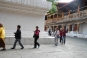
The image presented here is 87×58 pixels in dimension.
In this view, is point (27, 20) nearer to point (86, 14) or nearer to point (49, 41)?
point (49, 41)

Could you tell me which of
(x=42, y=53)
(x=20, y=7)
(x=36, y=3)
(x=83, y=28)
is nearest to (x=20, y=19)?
(x=20, y=7)

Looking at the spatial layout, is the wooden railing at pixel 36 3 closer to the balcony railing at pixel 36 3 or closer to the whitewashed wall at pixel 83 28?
the balcony railing at pixel 36 3

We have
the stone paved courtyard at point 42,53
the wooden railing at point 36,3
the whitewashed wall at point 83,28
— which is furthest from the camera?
the whitewashed wall at point 83,28

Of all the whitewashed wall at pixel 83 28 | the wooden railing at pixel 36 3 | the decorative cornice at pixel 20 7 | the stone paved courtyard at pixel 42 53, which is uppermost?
the wooden railing at pixel 36 3

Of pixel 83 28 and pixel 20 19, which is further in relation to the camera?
pixel 83 28

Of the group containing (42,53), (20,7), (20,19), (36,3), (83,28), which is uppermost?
(36,3)

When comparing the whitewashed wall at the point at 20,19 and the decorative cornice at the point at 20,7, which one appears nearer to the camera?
the decorative cornice at the point at 20,7

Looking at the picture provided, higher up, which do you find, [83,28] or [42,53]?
[83,28]

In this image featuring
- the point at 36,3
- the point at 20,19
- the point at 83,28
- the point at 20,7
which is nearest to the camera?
the point at 20,7

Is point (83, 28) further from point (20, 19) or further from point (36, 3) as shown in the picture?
point (20, 19)

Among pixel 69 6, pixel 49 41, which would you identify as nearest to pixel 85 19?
pixel 69 6

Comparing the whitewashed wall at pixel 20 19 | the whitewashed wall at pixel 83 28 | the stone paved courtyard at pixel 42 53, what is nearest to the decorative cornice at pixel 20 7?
the whitewashed wall at pixel 20 19

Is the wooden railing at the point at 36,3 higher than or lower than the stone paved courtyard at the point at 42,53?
higher

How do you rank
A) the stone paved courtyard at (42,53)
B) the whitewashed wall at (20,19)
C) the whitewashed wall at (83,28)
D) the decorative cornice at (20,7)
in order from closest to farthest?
the stone paved courtyard at (42,53) → the decorative cornice at (20,7) → the whitewashed wall at (20,19) → the whitewashed wall at (83,28)
